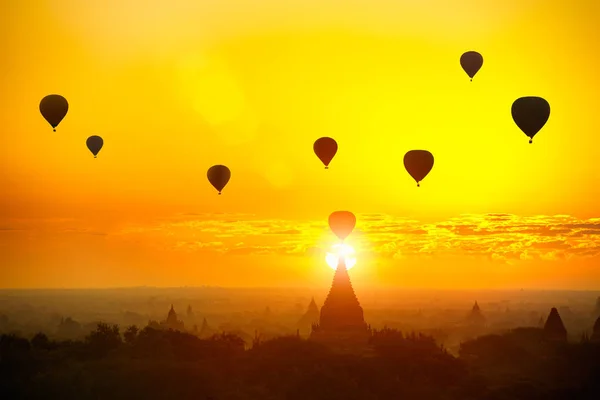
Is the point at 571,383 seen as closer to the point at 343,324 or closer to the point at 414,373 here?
the point at 414,373

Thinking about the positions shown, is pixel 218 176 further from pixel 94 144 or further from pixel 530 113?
pixel 530 113

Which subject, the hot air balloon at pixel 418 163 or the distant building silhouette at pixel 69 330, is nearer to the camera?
the hot air balloon at pixel 418 163

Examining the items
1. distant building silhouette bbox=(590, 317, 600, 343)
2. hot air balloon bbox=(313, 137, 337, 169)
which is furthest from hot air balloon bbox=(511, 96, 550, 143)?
distant building silhouette bbox=(590, 317, 600, 343)

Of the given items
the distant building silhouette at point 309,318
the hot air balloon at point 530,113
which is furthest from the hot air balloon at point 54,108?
the distant building silhouette at point 309,318

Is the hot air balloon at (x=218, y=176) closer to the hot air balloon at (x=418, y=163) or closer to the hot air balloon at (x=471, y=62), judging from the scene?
the hot air balloon at (x=418, y=163)

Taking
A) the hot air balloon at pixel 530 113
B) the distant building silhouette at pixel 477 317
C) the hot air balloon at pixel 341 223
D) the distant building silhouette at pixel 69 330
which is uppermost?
the distant building silhouette at pixel 477 317

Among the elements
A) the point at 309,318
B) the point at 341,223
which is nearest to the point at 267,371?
the point at 341,223

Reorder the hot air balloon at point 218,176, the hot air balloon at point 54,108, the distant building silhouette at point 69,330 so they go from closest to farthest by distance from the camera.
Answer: the hot air balloon at point 54,108 < the hot air balloon at point 218,176 < the distant building silhouette at point 69,330
